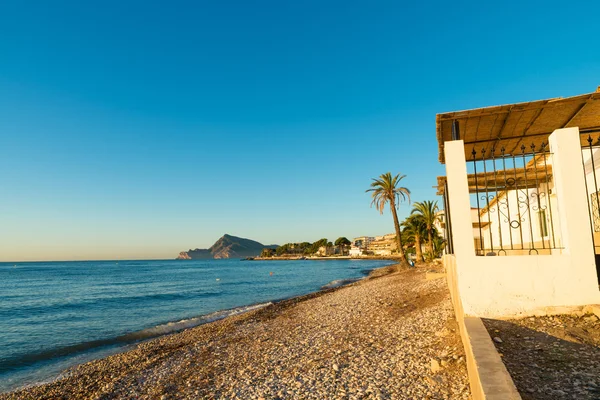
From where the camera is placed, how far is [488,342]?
4816 mm

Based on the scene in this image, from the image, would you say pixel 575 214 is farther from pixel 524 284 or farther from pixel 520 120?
pixel 520 120

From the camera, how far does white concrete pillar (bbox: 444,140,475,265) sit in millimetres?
6324

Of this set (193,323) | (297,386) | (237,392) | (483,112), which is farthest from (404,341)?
(193,323)

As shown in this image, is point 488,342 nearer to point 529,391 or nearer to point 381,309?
point 529,391

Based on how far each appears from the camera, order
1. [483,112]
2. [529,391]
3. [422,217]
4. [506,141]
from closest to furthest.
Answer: [529,391] → [483,112] → [506,141] → [422,217]

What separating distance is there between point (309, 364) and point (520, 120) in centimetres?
683

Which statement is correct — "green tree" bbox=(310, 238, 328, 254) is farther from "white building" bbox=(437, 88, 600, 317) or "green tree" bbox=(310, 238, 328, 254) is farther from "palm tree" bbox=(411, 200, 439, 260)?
"white building" bbox=(437, 88, 600, 317)

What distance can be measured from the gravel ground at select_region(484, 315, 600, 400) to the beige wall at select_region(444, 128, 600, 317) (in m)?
0.31

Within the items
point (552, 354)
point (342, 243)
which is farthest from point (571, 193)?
point (342, 243)

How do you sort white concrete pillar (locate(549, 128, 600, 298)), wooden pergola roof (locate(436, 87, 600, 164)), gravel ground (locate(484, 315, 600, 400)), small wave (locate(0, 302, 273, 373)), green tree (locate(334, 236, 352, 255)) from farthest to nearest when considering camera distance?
green tree (locate(334, 236, 352, 255))
small wave (locate(0, 302, 273, 373))
wooden pergola roof (locate(436, 87, 600, 164))
white concrete pillar (locate(549, 128, 600, 298))
gravel ground (locate(484, 315, 600, 400))

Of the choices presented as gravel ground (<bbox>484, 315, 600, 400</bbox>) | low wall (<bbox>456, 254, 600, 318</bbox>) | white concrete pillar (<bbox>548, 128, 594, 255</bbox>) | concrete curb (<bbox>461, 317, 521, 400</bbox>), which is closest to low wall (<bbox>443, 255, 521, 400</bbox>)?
concrete curb (<bbox>461, 317, 521, 400</bbox>)

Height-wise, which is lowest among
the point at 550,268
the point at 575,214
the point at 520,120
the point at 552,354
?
the point at 552,354

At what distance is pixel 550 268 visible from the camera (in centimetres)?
599

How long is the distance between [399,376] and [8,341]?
821 inches
